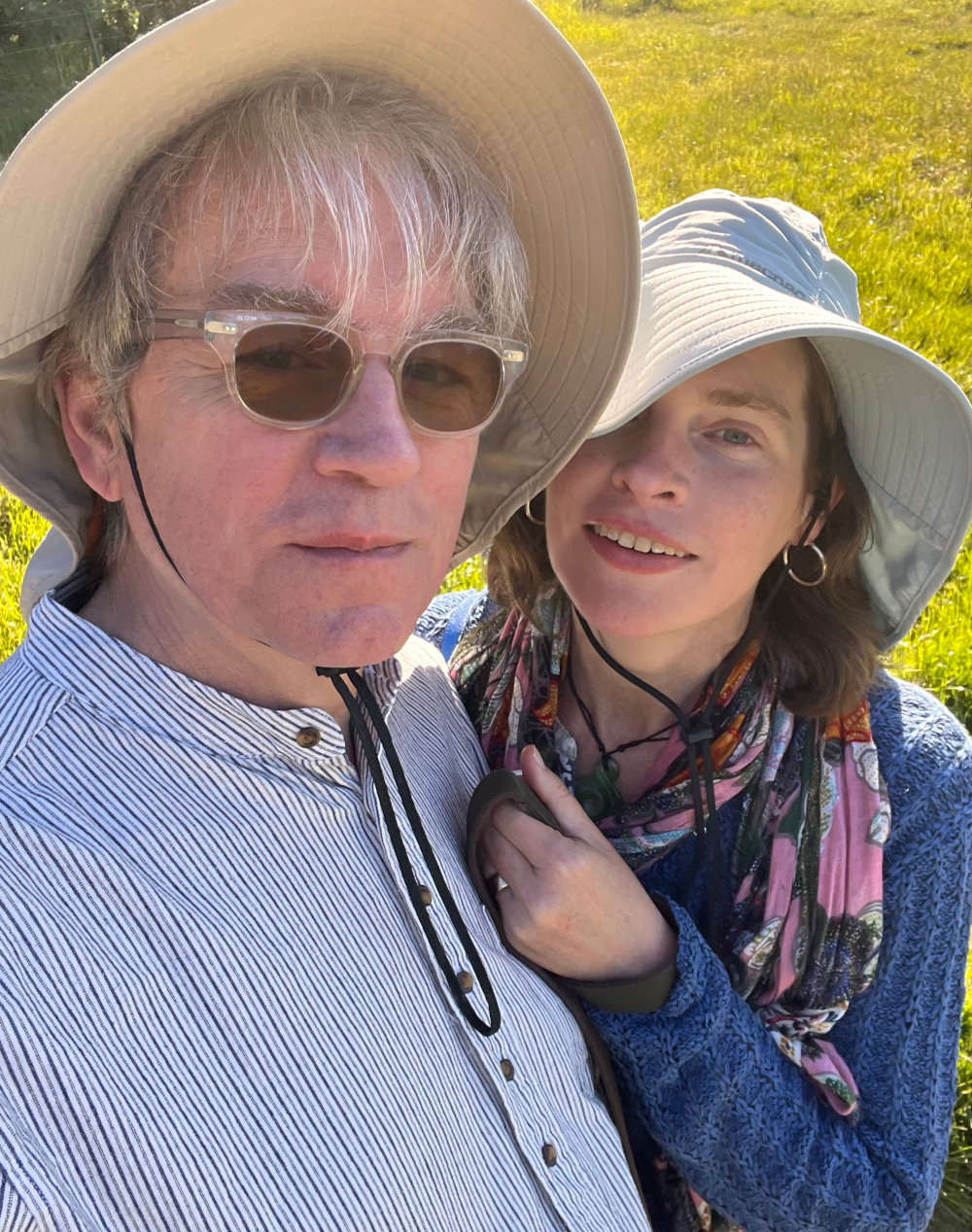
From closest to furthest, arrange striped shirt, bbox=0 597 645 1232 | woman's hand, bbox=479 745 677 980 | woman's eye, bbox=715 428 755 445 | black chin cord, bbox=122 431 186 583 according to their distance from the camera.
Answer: striped shirt, bbox=0 597 645 1232 → black chin cord, bbox=122 431 186 583 → woman's hand, bbox=479 745 677 980 → woman's eye, bbox=715 428 755 445

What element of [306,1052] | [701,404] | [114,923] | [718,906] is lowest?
[718,906]

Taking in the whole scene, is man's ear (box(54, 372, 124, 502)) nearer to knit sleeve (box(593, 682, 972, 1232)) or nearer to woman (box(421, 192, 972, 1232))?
woman (box(421, 192, 972, 1232))

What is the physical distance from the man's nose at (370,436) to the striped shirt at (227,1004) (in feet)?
1.20

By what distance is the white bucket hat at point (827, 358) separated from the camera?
1.74 m

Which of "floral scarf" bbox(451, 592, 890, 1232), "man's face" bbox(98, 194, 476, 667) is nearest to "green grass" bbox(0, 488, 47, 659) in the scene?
"floral scarf" bbox(451, 592, 890, 1232)

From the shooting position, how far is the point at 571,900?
1.62 metres

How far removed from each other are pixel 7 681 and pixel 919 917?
146 centimetres

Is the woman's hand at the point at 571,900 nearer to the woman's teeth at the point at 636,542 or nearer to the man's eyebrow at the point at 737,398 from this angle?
the woman's teeth at the point at 636,542

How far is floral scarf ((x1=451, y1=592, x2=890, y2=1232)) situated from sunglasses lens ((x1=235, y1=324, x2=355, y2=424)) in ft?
3.09

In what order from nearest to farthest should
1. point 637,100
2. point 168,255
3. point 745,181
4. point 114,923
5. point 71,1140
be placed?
point 71,1140 → point 114,923 → point 168,255 → point 745,181 → point 637,100

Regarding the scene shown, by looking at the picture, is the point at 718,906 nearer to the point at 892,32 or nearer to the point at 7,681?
the point at 7,681

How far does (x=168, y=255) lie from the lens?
1.33m

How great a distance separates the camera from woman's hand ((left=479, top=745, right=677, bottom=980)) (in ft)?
5.32

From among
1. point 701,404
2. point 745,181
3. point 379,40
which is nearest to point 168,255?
point 379,40
